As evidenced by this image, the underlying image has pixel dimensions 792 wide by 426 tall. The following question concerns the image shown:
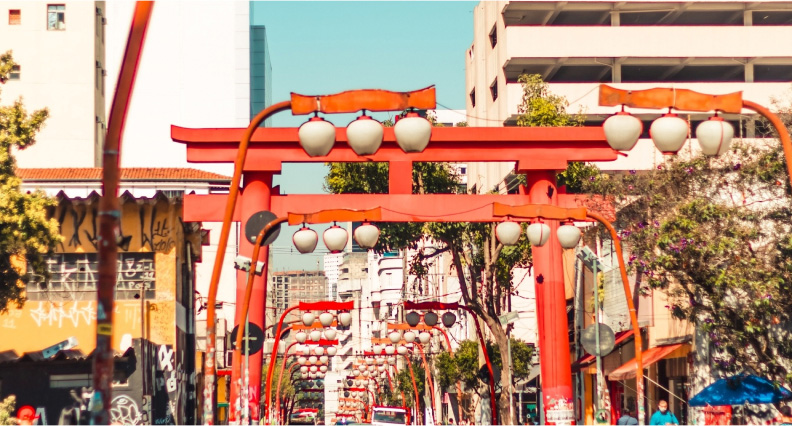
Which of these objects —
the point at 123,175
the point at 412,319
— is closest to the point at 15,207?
the point at 412,319

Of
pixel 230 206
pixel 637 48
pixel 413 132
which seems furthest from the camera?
pixel 637 48

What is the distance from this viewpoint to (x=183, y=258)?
39344 mm

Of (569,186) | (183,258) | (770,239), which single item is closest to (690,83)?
(569,186)

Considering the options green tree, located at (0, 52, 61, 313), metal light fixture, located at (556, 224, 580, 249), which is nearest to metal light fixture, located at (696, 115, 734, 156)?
metal light fixture, located at (556, 224, 580, 249)

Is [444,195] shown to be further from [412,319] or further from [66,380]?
[66,380]

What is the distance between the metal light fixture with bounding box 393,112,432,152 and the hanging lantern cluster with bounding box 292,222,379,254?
5.77m

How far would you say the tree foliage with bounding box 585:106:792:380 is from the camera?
23.3 m

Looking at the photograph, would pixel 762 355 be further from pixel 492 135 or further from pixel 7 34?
pixel 7 34

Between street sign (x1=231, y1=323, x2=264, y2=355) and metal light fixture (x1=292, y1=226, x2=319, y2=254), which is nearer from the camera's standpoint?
metal light fixture (x1=292, y1=226, x2=319, y2=254)

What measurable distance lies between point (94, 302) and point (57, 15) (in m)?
39.7

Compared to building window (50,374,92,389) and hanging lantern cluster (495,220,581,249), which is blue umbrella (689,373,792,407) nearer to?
hanging lantern cluster (495,220,581,249)

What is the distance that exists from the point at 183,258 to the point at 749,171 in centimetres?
2097

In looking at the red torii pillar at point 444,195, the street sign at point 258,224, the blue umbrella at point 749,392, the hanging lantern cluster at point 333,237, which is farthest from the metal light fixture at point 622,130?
the blue umbrella at point 749,392

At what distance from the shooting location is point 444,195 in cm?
2491
